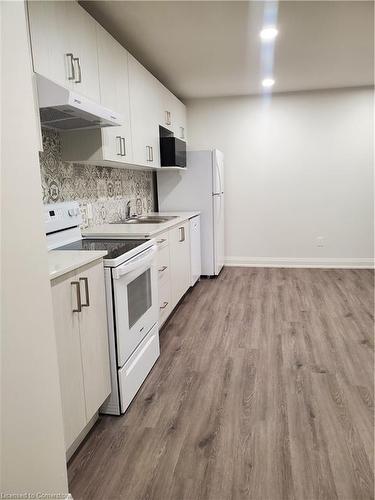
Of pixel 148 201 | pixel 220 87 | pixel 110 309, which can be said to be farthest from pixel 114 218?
pixel 220 87

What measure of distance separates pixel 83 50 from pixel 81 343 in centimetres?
175

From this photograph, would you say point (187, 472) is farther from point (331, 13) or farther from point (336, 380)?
point (331, 13)

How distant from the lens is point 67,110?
76.8 inches

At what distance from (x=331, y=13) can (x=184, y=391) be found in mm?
2741

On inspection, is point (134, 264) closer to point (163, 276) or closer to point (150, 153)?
point (163, 276)

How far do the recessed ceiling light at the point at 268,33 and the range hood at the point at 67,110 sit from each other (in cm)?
141

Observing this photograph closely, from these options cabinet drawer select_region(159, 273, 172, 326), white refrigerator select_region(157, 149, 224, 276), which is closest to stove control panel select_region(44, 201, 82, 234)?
cabinet drawer select_region(159, 273, 172, 326)

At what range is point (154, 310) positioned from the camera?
248cm

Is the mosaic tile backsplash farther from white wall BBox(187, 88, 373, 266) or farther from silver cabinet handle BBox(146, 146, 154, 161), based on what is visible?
white wall BBox(187, 88, 373, 266)

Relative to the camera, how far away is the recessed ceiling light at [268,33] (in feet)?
9.06

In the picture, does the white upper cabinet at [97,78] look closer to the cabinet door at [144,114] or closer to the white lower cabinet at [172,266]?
the cabinet door at [144,114]

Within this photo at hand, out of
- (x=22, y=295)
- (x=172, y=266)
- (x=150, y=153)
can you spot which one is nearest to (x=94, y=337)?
(x=22, y=295)

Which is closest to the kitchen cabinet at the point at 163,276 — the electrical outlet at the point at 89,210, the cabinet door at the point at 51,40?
the electrical outlet at the point at 89,210

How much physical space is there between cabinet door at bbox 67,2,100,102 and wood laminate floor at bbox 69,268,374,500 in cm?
187
